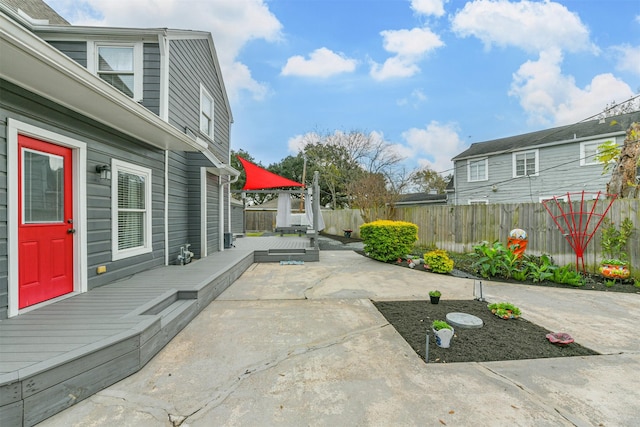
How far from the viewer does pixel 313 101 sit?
625 inches

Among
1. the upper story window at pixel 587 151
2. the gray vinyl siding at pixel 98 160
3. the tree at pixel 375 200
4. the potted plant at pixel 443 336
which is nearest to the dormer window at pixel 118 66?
the gray vinyl siding at pixel 98 160

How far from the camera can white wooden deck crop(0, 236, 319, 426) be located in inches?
69.3

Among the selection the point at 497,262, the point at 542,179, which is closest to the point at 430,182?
the point at 542,179

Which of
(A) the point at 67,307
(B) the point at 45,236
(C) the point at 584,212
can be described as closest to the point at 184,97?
(B) the point at 45,236

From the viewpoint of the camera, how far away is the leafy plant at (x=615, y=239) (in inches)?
215

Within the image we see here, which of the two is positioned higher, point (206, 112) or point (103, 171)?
point (206, 112)

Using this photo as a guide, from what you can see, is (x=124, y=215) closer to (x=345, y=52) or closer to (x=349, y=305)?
(x=349, y=305)

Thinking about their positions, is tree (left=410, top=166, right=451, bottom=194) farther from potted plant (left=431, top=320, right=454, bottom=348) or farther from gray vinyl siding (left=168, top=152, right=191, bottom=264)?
potted plant (left=431, top=320, right=454, bottom=348)

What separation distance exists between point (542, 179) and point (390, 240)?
10.8 m

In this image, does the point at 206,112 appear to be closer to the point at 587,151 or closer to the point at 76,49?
the point at 76,49

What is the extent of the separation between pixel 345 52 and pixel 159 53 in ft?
28.9

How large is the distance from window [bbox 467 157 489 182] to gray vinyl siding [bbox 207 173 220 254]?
560 inches

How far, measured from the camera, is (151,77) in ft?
17.3

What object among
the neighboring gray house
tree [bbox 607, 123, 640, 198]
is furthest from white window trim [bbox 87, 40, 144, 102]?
the neighboring gray house
